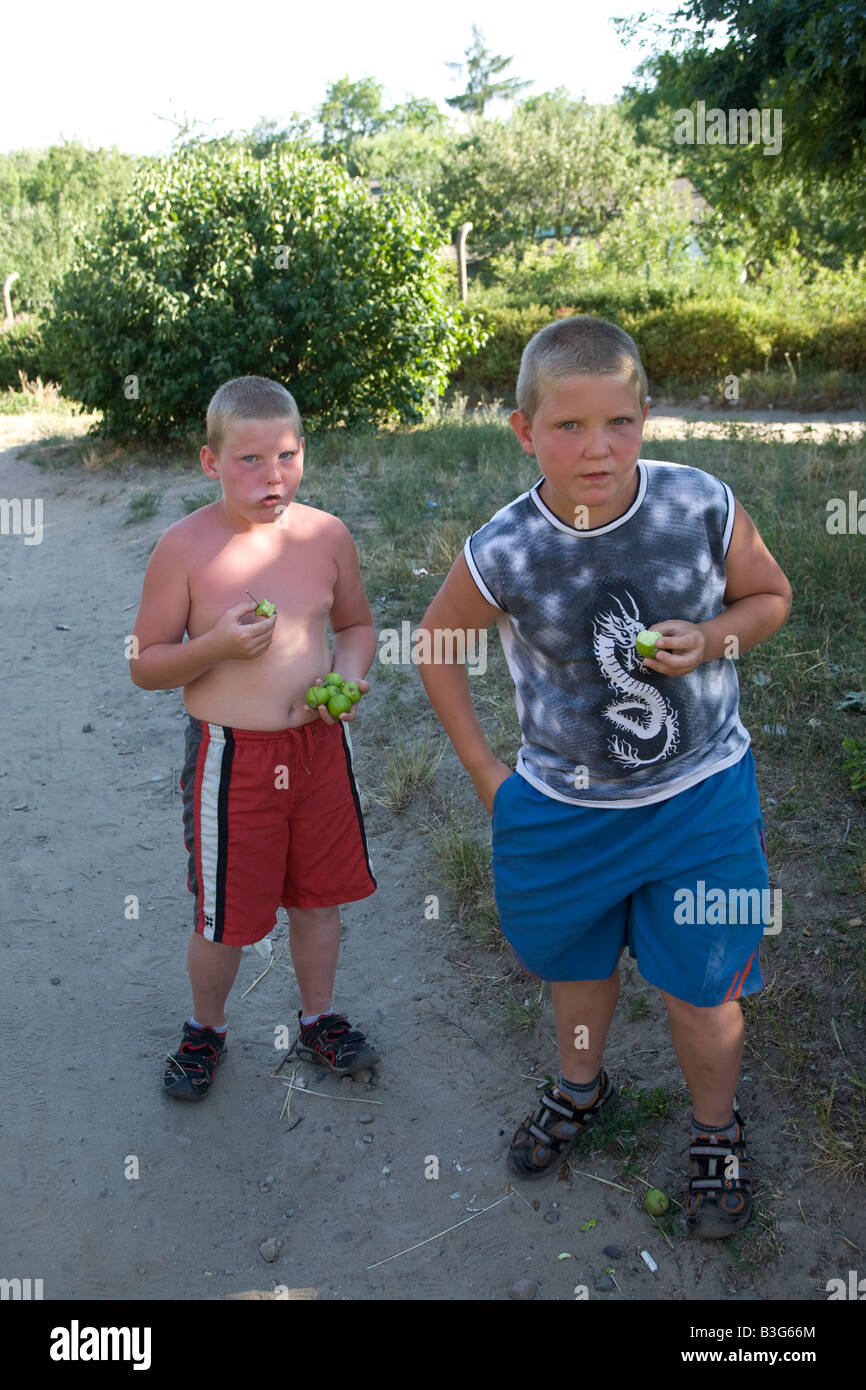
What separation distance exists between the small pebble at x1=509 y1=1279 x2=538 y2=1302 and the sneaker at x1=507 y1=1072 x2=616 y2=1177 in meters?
0.28

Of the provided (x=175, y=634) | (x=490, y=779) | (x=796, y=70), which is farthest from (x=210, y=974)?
(x=796, y=70)

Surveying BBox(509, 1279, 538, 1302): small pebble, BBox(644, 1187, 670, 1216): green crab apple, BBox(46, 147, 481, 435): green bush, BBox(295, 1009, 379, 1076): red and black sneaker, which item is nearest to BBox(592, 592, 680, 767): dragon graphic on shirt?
BBox(644, 1187, 670, 1216): green crab apple

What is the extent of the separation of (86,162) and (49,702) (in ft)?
93.8

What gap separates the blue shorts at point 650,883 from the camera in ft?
7.23

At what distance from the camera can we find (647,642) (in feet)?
6.86

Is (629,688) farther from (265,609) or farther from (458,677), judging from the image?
(265,609)

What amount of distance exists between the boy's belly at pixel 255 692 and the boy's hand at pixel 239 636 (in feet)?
0.46

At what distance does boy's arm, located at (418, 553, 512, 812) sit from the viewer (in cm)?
238

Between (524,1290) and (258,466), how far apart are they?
1.96m

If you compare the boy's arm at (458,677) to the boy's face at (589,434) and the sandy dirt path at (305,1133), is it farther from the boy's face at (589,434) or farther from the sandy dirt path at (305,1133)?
the sandy dirt path at (305,1133)

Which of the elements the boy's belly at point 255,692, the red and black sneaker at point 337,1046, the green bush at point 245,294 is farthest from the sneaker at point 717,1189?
the green bush at point 245,294

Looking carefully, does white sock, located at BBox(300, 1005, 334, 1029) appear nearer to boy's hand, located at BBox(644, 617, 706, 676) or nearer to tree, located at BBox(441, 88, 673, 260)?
boy's hand, located at BBox(644, 617, 706, 676)

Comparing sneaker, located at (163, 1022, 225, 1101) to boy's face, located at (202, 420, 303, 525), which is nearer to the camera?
boy's face, located at (202, 420, 303, 525)

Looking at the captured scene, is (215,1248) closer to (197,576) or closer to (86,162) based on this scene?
(197,576)
